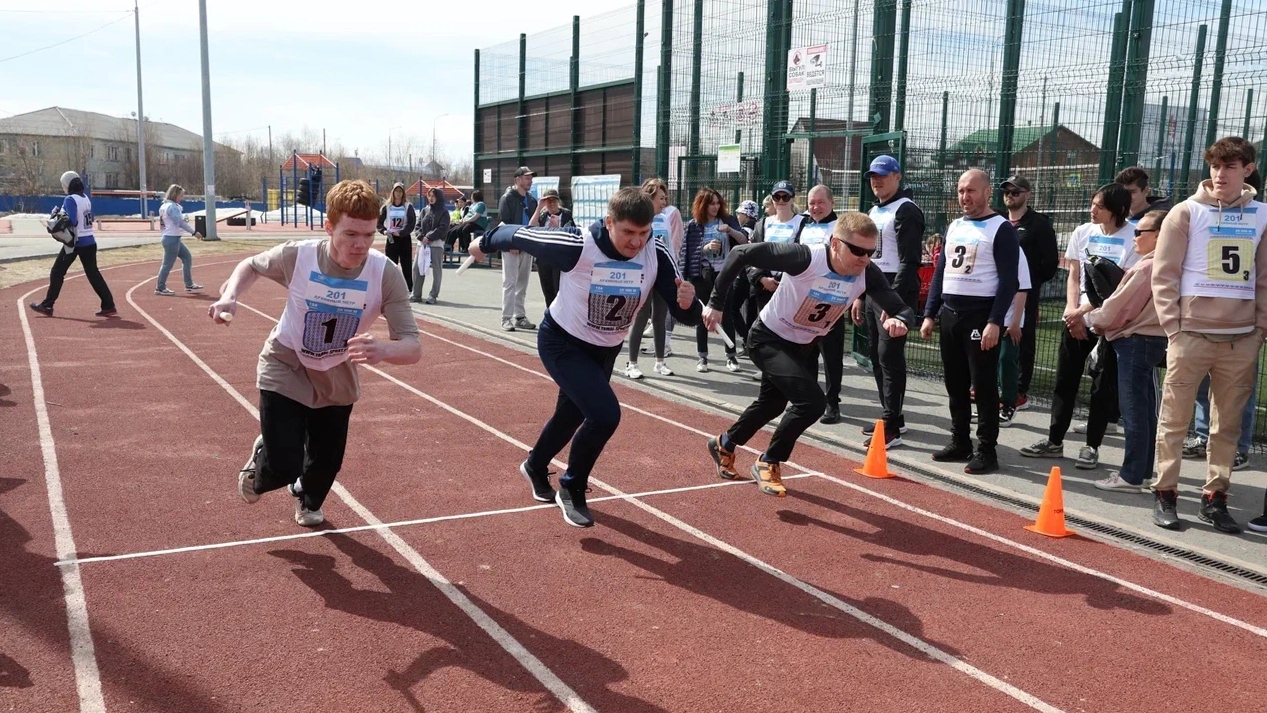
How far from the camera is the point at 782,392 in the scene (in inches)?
252

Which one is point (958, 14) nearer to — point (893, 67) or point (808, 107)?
point (893, 67)

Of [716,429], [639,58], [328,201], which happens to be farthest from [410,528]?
[639,58]

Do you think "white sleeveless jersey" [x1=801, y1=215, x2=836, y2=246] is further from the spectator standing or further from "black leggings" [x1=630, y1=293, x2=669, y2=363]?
the spectator standing

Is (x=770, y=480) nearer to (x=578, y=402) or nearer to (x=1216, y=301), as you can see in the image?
(x=578, y=402)

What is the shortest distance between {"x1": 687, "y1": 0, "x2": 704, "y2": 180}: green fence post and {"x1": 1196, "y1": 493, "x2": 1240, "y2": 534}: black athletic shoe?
10411 millimetres

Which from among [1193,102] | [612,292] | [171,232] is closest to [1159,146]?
[1193,102]

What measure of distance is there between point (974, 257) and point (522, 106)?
17.5 metres

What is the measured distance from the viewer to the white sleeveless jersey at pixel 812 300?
6328mm

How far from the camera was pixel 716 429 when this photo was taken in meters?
8.62

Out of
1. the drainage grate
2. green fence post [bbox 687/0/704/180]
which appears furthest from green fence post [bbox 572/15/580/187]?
the drainage grate

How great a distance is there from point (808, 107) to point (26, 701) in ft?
35.7

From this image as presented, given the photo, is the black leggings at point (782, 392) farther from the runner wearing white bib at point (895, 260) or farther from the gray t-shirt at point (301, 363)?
the gray t-shirt at point (301, 363)

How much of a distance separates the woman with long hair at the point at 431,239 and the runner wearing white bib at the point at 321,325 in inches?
400

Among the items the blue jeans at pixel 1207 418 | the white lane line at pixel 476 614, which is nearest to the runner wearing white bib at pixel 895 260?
the blue jeans at pixel 1207 418
